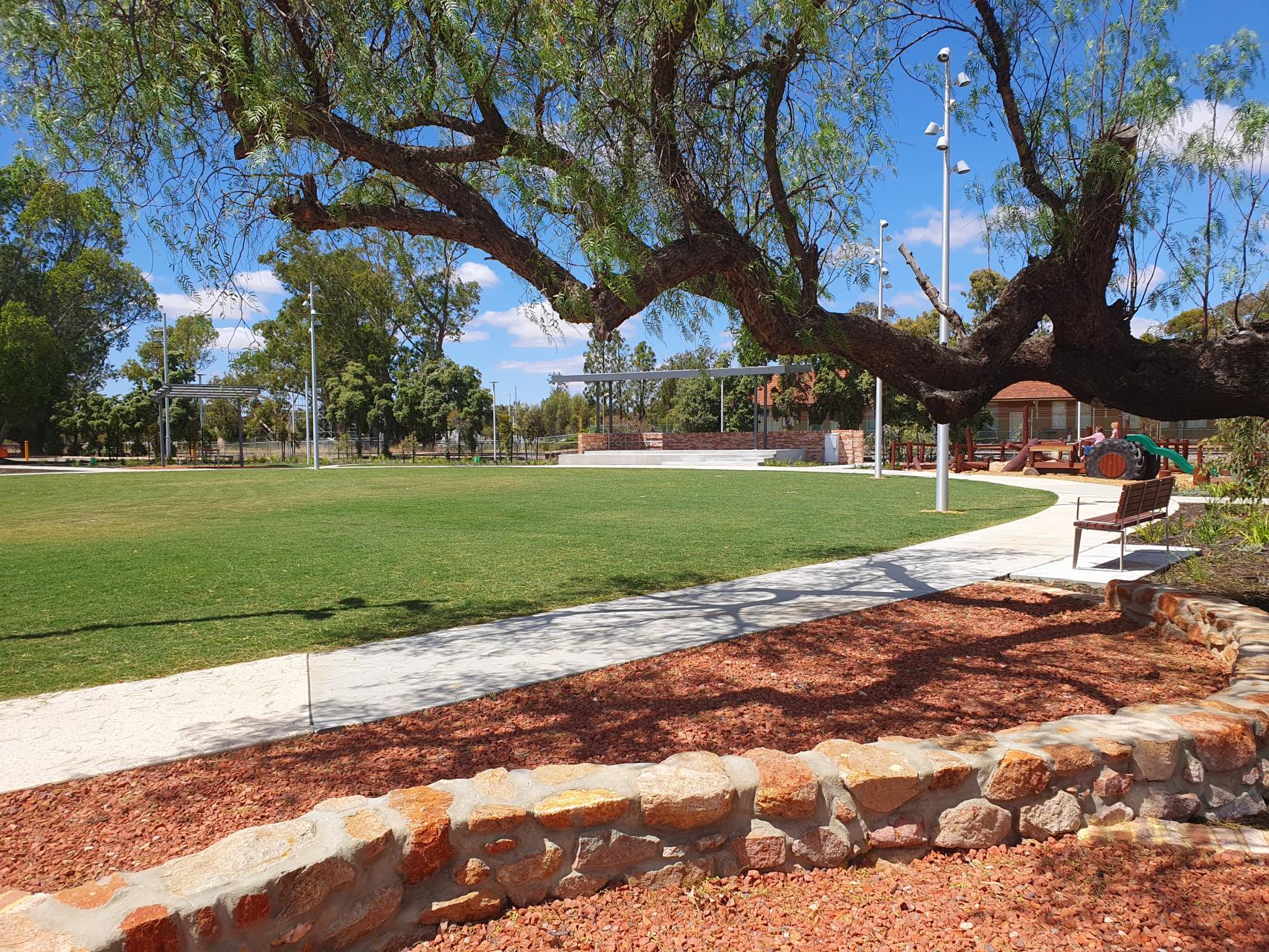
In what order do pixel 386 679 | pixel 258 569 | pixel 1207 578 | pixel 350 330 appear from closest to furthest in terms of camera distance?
pixel 386 679, pixel 1207 578, pixel 258 569, pixel 350 330

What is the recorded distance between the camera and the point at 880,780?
3170 millimetres

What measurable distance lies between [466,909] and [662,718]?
81.7 inches

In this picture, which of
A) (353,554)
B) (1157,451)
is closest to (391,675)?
(353,554)

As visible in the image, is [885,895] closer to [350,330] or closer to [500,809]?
[500,809]

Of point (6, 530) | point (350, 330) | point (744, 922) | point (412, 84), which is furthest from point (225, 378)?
point (744, 922)

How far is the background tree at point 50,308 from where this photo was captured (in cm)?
4434

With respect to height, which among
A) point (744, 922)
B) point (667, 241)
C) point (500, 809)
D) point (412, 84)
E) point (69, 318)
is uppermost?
point (69, 318)

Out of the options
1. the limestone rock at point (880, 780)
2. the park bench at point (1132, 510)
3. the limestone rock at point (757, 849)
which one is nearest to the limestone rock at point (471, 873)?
the limestone rock at point (757, 849)

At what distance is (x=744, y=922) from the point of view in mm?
2816

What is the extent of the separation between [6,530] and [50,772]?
12383 millimetres

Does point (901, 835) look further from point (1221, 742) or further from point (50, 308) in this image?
point (50, 308)

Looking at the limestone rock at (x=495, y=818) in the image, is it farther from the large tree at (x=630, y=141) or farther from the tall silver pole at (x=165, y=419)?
the tall silver pole at (x=165, y=419)

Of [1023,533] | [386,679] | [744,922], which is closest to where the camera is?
[744,922]

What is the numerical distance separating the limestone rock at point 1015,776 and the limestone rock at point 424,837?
2128 mm
